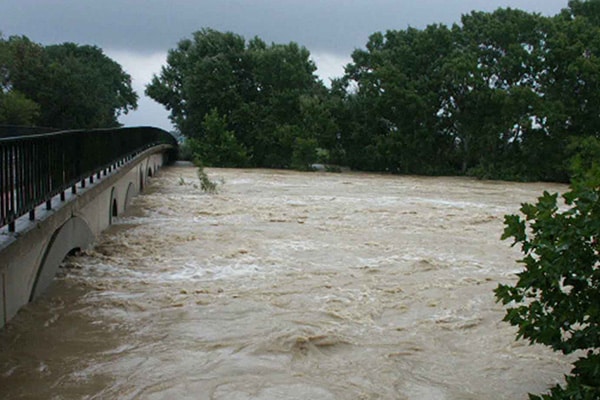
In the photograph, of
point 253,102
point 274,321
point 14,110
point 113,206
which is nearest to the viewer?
point 274,321

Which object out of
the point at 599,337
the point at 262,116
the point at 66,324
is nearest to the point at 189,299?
the point at 66,324

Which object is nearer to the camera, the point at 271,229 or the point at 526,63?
the point at 271,229

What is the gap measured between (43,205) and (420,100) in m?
33.5

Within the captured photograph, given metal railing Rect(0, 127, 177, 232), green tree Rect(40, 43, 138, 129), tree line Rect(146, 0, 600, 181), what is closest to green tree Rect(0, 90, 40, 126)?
green tree Rect(40, 43, 138, 129)

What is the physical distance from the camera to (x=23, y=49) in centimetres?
5581

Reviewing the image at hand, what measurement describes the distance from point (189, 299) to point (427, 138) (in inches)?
1333

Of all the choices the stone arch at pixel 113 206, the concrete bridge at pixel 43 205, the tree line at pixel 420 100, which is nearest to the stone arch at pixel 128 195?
the stone arch at pixel 113 206

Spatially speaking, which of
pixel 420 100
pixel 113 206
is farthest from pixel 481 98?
pixel 113 206

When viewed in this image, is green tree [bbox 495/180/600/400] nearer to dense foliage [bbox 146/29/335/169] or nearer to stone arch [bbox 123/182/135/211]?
stone arch [bbox 123/182/135/211]

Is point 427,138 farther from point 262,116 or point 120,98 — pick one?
point 120,98

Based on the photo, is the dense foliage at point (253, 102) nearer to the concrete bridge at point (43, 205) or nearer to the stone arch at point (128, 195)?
the stone arch at point (128, 195)

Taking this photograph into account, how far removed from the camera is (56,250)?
8.34m

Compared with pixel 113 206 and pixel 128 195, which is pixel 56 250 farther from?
pixel 128 195

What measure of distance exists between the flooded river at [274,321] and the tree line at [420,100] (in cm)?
2484
